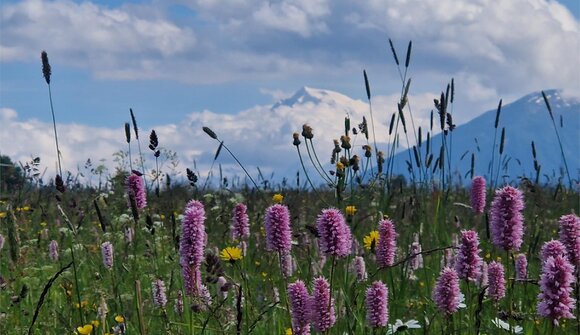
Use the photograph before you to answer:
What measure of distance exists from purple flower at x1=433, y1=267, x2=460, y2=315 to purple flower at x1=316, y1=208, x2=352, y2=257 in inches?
18.8

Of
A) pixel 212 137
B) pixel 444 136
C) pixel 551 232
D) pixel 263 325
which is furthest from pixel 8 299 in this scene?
pixel 551 232

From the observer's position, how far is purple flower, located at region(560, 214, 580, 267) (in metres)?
3.20

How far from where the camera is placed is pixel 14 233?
325cm

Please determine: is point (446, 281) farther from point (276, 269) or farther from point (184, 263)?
point (276, 269)

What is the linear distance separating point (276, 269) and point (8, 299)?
2502mm

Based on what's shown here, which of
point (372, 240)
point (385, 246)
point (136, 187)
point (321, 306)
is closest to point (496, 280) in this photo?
point (385, 246)

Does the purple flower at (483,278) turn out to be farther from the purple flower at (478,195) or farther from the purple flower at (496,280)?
the purple flower at (478,195)

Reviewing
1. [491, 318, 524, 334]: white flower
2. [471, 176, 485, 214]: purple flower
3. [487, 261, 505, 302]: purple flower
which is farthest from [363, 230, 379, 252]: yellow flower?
[471, 176, 485, 214]: purple flower

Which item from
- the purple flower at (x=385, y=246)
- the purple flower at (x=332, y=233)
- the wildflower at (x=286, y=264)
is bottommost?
the wildflower at (x=286, y=264)

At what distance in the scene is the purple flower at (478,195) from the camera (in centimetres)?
497

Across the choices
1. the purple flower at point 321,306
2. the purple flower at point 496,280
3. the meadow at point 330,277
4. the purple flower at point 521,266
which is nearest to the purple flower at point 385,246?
the meadow at point 330,277

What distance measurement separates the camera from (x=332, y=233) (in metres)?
3.15

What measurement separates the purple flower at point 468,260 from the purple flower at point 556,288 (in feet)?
1.71

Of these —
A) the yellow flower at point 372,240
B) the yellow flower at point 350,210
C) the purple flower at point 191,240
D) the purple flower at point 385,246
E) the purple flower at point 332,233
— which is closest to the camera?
the purple flower at point 191,240
